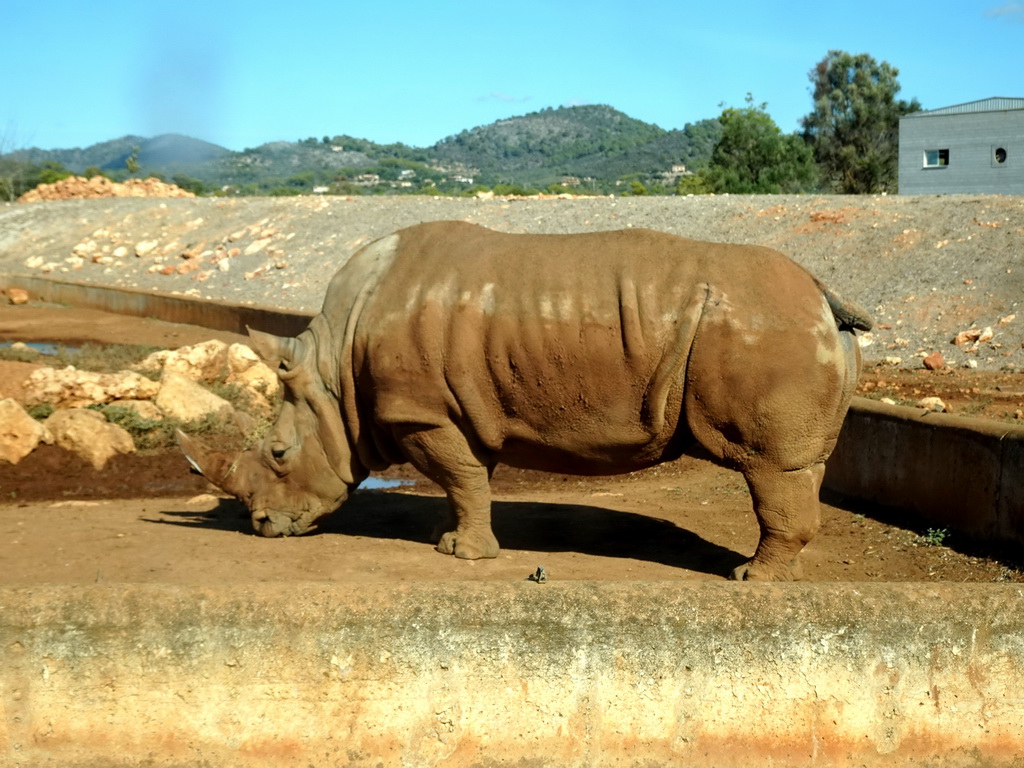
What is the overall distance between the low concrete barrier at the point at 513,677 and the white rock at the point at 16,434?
647 cm

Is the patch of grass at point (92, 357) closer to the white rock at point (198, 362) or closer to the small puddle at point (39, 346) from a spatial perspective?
the small puddle at point (39, 346)

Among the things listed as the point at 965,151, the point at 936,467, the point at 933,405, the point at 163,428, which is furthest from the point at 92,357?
the point at 965,151

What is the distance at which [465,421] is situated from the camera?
23.8 ft

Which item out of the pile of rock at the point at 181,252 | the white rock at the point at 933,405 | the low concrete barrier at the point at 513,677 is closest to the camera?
the low concrete barrier at the point at 513,677

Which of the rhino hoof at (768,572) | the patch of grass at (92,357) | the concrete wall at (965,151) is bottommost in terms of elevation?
the rhino hoof at (768,572)

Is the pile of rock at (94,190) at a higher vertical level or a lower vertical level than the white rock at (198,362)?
higher

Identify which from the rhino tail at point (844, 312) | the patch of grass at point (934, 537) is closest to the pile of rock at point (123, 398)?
the rhino tail at point (844, 312)

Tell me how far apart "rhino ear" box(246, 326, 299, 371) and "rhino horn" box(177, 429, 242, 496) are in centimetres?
75

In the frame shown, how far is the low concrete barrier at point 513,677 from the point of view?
15.4ft

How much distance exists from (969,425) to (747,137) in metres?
38.3

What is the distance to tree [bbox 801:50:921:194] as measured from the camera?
54.1 metres

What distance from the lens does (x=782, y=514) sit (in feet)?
21.6

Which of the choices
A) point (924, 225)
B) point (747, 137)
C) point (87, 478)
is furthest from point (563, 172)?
point (87, 478)

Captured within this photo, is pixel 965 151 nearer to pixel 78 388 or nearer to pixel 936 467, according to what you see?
pixel 78 388
